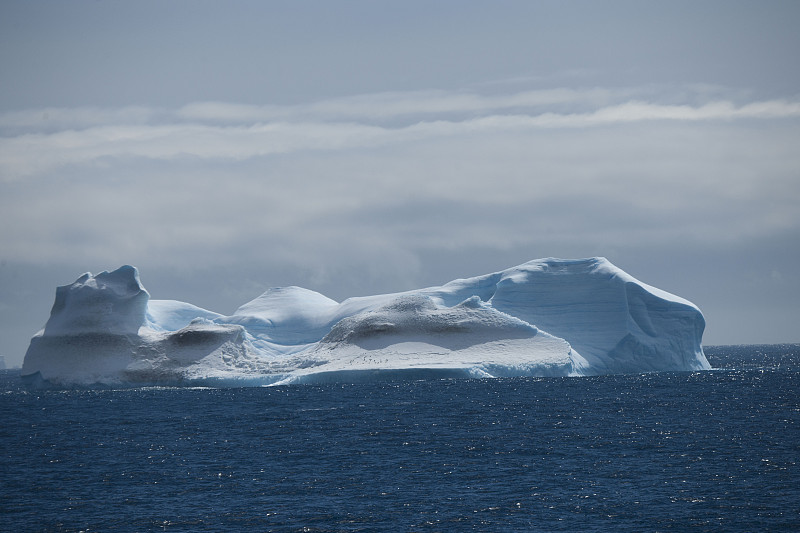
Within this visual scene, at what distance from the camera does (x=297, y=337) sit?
309 feet

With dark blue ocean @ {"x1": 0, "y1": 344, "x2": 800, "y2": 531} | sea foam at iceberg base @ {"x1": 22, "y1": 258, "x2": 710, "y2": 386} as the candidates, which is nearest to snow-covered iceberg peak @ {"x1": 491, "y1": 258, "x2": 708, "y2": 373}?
sea foam at iceberg base @ {"x1": 22, "y1": 258, "x2": 710, "y2": 386}

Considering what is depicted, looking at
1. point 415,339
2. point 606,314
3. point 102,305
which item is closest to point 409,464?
point 415,339

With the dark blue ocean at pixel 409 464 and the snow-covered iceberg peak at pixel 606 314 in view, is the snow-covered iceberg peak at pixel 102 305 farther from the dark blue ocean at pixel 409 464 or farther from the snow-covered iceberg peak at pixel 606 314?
the snow-covered iceberg peak at pixel 606 314

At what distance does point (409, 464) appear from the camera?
36.8 metres

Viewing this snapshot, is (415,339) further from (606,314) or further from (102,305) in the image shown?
(102,305)

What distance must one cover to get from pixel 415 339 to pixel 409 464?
3784 centimetres

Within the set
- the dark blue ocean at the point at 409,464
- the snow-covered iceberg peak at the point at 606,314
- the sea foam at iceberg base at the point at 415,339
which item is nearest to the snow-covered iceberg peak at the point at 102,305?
the sea foam at iceberg base at the point at 415,339

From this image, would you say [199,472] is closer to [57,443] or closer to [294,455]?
[294,455]

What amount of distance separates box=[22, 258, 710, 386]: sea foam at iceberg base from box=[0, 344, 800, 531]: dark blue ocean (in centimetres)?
803

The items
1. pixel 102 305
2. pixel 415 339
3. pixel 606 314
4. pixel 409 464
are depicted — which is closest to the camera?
pixel 409 464

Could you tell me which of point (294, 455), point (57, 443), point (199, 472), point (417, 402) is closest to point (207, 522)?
point (199, 472)

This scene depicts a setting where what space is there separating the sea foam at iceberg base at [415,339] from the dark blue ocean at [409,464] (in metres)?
8.03

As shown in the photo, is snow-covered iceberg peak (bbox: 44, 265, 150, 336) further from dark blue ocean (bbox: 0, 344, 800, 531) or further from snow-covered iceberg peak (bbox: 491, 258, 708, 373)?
snow-covered iceberg peak (bbox: 491, 258, 708, 373)

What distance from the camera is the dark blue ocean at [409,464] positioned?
90.9 feet
